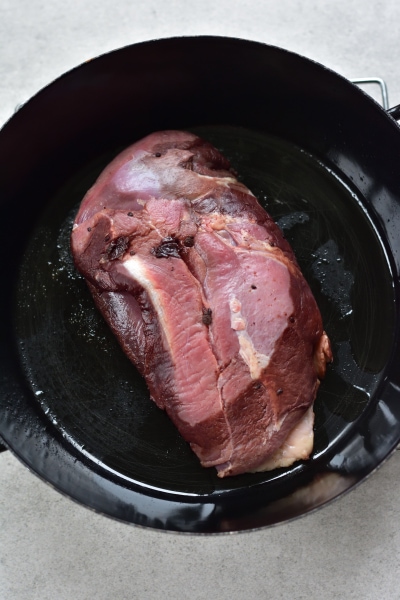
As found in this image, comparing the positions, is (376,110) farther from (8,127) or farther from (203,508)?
(203,508)

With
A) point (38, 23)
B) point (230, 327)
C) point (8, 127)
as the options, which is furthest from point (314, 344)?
point (38, 23)

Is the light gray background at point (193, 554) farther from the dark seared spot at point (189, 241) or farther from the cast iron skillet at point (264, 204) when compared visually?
the dark seared spot at point (189, 241)

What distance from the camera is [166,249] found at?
7.16ft

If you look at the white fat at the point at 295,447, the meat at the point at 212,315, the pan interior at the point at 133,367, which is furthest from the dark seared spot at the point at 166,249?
the white fat at the point at 295,447

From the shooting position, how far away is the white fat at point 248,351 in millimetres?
2121

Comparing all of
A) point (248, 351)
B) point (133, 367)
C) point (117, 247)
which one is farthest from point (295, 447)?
point (117, 247)

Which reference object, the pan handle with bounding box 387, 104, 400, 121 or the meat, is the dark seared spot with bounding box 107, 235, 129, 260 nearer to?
the meat

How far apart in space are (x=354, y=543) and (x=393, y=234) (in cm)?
122

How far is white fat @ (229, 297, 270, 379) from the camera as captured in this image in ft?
6.96

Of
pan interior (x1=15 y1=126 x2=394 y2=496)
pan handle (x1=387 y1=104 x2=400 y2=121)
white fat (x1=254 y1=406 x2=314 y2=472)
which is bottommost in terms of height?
white fat (x1=254 y1=406 x2=314 y2=472)

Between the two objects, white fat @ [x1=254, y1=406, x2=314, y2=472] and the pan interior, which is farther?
the pan interior

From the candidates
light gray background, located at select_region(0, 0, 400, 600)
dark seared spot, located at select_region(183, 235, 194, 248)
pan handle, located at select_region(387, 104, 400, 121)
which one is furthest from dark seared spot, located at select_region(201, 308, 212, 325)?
pan handle, located at select_region(387, 104, 400, 121)

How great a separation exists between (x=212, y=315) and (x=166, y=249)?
28cm

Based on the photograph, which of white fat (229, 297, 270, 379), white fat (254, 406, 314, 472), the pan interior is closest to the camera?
white fat (229, 297, 270, 379)
